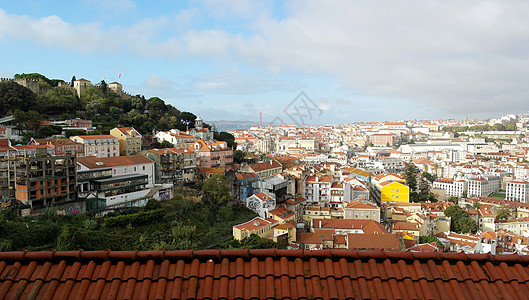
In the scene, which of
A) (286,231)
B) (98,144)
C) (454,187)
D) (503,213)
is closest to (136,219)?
(286,231)

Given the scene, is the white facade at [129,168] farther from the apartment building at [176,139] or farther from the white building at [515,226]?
the white building at [515,226]

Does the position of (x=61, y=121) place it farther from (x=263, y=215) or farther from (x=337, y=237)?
(x=337, y=237)

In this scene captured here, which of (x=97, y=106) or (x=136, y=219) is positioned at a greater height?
(x=97, y=106)

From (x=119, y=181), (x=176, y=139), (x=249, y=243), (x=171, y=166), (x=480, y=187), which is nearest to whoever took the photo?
(x=249, y=243)

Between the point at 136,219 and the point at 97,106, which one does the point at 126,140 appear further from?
the point at 136,219

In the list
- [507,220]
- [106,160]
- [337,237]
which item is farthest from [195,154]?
[507,220]

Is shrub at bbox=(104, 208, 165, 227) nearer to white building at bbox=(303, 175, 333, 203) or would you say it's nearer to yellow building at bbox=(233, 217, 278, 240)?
yellow building at bbox=(233, 217, 278, 240)
